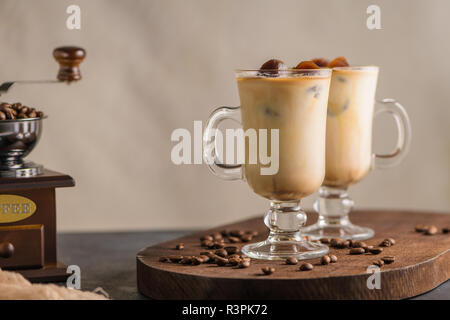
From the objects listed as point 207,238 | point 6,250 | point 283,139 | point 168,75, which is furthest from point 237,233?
point 168,75

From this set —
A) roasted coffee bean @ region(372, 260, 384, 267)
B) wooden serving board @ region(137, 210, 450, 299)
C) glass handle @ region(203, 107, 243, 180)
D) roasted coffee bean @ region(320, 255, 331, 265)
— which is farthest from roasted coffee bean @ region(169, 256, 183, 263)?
roasted coffee bean @ region(372, 260, 384, 267)

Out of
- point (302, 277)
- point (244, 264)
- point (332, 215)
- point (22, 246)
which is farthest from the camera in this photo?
point (332, 215)

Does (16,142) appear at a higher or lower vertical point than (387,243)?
higher

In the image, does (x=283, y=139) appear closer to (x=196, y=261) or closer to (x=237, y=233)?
(x=196, y=261)

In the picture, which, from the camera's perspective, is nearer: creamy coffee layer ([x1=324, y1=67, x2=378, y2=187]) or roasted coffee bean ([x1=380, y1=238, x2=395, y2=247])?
roasted coffee bean ([x1=380, y1=238, x2=395, y2=247])

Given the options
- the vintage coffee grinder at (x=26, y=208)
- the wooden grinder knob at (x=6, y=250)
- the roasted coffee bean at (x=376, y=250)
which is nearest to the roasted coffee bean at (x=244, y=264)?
the roasted coffee bean at (x=376, y=250)

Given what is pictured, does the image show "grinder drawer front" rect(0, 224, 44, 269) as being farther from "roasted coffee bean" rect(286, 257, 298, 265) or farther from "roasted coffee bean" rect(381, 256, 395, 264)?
"roasted coffee bean" rect(381, 256, 395, 264)

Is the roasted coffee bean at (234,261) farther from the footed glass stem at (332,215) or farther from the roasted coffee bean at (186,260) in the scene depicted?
the footed glass stem at (332,215)
